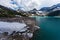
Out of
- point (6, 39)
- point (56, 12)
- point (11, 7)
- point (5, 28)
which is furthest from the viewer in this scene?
point (56, 12)

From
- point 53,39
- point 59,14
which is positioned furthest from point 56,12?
point 53,39

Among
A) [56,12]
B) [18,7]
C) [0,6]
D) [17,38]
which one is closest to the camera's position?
[17,38]

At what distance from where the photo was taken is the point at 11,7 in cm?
1984

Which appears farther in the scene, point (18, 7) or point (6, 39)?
point (18, 7)

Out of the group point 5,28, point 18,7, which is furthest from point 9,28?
point 18,7

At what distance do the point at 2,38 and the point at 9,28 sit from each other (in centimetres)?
198

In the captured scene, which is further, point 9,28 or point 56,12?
point 56,12

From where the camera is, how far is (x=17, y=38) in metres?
7.00

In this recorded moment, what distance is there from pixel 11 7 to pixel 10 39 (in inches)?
538

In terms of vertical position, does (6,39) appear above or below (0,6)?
below

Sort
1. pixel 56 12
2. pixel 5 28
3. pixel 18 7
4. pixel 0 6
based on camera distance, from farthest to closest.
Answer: pixel 56 12 → pixel 18 7 → pixel 0 6 → pixel 5 28

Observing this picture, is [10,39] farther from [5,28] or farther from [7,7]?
[7,7]

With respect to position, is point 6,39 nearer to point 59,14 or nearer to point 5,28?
point 5,28

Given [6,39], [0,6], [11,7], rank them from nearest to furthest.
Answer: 1. [6,39]
2. [0,6]
3. [11,7]
